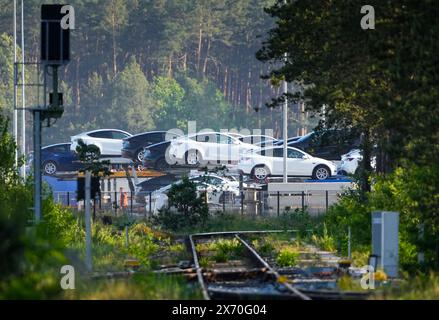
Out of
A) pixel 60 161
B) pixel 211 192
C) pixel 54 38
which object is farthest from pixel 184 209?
pixel 60 161

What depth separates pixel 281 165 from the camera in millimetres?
70625

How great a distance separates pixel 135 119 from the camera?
127 metres

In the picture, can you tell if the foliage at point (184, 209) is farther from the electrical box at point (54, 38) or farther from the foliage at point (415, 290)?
the foliage at point (415, 290)

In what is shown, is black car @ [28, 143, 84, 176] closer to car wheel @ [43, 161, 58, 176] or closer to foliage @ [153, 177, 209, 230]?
car wheel @ [43, 161, 58, 176]

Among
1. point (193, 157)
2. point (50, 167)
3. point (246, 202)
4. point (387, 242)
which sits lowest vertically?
point (246, 202)

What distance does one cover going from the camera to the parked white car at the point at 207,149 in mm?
70625

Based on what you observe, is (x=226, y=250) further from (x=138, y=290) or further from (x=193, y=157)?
(x=193, y=157)

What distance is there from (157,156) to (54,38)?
40114 millimetres

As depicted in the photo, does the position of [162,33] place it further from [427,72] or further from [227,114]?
[427,72]

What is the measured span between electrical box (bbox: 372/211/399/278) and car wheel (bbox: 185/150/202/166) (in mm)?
45830

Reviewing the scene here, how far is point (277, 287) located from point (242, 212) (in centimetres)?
3161

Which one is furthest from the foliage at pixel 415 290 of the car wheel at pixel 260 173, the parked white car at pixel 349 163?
the parked white car at pixel 349 163

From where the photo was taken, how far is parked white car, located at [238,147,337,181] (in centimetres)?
6994
